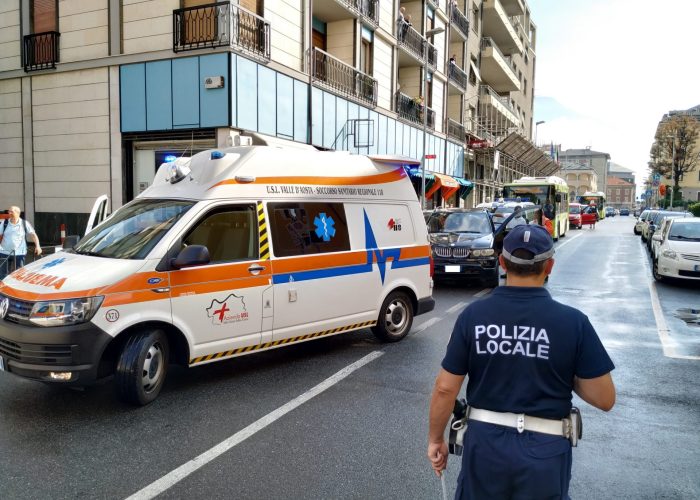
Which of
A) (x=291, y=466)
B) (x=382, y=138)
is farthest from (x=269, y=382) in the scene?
(x=382, y=138)

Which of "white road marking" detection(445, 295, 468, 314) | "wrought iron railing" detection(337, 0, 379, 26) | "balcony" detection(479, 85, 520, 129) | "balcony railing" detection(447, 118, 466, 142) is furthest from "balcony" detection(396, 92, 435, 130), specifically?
"white road marking" detection(445, 295, 468, 314)

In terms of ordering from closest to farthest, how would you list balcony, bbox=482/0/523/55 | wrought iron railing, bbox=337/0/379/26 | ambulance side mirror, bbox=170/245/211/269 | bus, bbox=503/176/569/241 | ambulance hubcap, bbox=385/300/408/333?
ambulance side mirror, bbox=170/245/211/269 → ambulance hubcap, bbox=385/300/408/333 → wrought iron railing, bbox=337/0/379/26 → bus, bbox=503/176/569/241 → balcony, bbox=482/0/523/55

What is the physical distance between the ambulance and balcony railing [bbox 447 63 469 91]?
95.6ft

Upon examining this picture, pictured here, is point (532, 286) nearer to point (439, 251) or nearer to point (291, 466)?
point (291, 466)

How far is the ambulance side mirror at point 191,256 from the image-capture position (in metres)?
5.27

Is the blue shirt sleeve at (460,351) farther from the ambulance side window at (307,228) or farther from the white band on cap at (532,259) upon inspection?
the ambulance side window at (307,228)

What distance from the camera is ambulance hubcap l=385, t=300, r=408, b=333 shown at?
7.83 m

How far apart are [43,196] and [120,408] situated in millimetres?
16594

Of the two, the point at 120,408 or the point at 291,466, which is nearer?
the point at 291,466

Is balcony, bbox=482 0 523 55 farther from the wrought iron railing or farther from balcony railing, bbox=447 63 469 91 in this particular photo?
the wrought iron railing

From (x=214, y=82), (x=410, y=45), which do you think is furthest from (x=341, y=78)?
(x=410, y=45)

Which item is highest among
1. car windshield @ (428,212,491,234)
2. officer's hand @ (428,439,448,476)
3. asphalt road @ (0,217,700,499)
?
car windshield @ (428,212,491,234)

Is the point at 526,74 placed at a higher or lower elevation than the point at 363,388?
higher

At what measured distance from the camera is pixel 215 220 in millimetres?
5906
